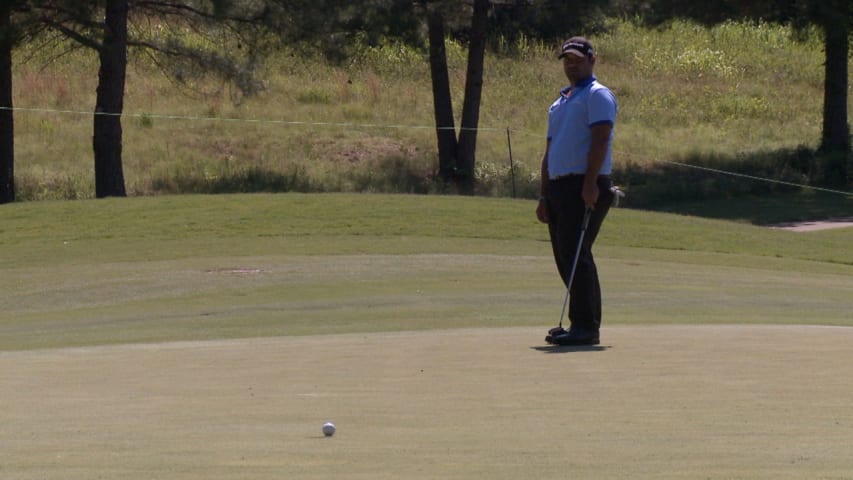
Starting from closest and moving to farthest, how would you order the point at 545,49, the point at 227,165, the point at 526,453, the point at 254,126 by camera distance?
the point at 526,453 < the point at 227,165 < the point at 254,126 < the point at 545,49

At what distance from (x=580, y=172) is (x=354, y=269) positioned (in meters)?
8.37

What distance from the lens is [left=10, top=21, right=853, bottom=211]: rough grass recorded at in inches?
1490

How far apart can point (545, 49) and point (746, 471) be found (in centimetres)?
4891

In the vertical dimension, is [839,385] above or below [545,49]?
below

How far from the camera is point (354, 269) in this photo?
57.6 feet

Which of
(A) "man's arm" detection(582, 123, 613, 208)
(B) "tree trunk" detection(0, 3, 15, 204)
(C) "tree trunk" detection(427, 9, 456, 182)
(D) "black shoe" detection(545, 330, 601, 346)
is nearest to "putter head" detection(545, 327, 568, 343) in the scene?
(D) "black shoe" detection(545, 330, 601, 346)

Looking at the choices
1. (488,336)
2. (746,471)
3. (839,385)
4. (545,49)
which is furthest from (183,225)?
(545,49)

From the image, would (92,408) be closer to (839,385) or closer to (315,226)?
(839,385)

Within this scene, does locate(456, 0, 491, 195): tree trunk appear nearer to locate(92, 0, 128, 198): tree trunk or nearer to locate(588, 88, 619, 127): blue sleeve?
locate(92, 0, 128, 198): tree trunk

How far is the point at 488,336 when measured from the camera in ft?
33.0

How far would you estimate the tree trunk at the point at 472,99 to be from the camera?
35.7 m

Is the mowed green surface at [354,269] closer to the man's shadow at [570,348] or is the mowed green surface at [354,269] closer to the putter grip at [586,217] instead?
the putter grip at [586,217]

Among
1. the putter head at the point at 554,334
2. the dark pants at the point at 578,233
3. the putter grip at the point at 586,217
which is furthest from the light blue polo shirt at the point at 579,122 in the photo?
the putter head at the point at 554,334

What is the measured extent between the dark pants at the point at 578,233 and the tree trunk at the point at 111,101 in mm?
21447
